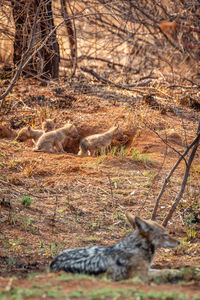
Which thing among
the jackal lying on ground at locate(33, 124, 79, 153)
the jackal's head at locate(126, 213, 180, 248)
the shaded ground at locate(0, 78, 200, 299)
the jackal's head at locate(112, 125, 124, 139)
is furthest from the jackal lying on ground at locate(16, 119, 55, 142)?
the jackal's head at locate(126, 213, 180, 248)

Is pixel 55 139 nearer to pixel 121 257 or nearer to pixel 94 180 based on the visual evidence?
pixel 94 180

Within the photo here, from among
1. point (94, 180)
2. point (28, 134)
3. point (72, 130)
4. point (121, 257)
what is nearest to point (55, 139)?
point (72, 130)

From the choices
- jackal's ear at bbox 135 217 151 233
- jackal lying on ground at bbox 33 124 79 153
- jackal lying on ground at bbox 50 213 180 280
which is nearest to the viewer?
jackal lying on ground at bbox 50 213 180 280

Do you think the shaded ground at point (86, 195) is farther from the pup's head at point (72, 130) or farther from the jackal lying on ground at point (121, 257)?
the pup's head at point (72, 130)

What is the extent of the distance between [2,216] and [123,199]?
2.17 m

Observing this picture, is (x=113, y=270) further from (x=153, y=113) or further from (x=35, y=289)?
(x=153, y=113)

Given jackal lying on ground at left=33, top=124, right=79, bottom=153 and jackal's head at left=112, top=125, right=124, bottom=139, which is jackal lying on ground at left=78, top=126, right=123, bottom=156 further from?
jackal lying on ground at left=33, top=124, right=79, bottom=153

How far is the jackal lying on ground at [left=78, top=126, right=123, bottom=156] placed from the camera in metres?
11.0

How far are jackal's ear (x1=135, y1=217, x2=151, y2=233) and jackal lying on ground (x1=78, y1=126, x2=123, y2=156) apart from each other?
5.70 meters

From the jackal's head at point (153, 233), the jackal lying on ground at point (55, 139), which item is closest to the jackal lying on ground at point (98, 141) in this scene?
the jackal lying on ground at point (55, 139)

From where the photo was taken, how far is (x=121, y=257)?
510cm

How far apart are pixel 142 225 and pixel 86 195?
3.39 meters

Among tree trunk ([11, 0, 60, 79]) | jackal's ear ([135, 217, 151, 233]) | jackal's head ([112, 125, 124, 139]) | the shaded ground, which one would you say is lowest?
the shaded ground

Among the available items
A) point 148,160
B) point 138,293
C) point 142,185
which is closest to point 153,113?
point 148,160
